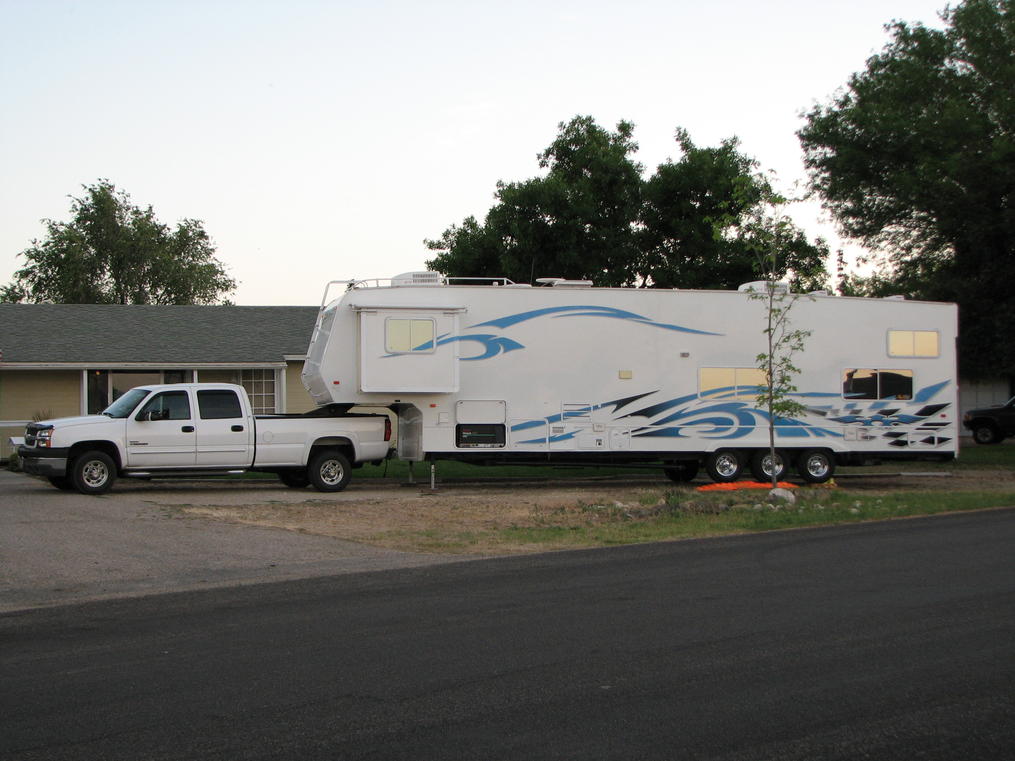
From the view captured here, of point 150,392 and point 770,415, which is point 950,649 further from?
point 150,392

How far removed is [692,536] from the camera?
1358 centimetres

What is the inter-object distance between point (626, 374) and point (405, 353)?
13.8 feet

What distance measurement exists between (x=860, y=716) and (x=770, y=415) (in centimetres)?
1331

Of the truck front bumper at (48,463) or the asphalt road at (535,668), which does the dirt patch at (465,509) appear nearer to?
the truck front bumper at (48,463)

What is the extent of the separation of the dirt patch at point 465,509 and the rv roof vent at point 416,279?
3.93 metres

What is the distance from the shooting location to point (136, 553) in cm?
1209

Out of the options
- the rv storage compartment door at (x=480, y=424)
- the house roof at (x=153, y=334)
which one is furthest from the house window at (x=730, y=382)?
the house roof at (x=153, y=334)

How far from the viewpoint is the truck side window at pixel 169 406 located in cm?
1905

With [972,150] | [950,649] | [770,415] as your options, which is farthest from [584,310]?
[950,649]

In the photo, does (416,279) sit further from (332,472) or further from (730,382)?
(730,382)

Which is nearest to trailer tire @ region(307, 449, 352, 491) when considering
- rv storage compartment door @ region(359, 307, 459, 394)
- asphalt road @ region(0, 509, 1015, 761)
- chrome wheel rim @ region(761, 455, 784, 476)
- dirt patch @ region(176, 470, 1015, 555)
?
dirt patch @ region(176, 470, 1015, 555)

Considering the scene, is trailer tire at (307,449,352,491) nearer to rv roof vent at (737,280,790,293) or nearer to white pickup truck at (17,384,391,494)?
white pickup truck at (17,384,391,494)

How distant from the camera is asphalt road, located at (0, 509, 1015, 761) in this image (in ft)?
17.3

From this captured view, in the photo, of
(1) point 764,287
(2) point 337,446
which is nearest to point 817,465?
(1) point 764,287
